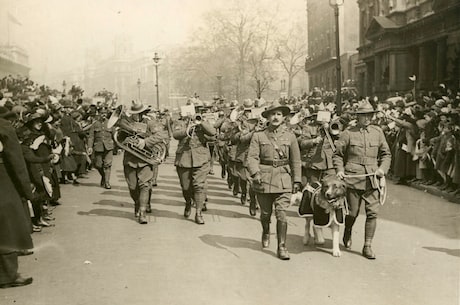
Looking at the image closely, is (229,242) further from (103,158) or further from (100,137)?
(100,137)

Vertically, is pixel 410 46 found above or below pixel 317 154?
above

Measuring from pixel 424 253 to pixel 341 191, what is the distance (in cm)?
146

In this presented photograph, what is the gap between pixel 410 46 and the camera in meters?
32.0

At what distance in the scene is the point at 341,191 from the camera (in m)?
7.98

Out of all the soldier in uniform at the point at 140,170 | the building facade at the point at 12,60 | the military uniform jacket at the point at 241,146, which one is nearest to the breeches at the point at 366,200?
the military uniform jacket at the point at 241,146

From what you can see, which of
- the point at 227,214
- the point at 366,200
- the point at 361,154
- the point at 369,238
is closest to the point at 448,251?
the point at 369,238

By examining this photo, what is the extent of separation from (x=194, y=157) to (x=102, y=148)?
5923 mm

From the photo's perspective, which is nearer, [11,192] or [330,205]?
[11,192]

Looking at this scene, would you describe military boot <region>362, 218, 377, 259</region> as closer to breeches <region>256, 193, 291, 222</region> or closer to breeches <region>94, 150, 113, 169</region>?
breeches <region>256, 193, 291, 222</region>

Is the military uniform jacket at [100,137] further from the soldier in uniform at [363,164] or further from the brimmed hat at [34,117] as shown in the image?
the soldier in uniform at [363,164]

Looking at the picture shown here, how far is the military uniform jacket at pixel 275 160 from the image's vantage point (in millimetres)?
8133

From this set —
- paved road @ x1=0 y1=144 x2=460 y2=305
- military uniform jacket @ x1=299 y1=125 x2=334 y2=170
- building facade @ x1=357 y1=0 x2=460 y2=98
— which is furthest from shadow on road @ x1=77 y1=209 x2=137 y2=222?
building facade @ x1=357 y1=0 x2=460 y2=98

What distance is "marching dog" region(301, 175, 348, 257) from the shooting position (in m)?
7.96

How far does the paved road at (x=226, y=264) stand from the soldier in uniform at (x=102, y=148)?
4030mm
